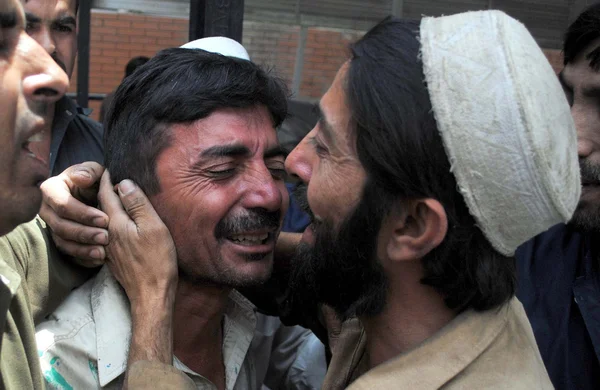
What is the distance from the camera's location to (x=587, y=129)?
2.75 m

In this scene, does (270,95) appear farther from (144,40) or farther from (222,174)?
(144,40)

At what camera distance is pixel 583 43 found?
9.30 feet

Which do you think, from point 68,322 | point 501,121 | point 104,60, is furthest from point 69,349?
point 104,60

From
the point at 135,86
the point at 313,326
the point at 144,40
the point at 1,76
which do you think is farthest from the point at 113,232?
the point at 144,40

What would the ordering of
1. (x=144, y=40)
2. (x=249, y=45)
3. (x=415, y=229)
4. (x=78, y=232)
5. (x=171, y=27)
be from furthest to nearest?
(x=144, y=40)
(x=171, y=27)
(x=249, y=45)
(x=78, y=232)
(x=415, y=229)

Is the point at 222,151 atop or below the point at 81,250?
atop

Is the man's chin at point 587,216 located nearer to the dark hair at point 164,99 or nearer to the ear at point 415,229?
the ear at point 415,229

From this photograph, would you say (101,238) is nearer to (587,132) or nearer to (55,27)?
(55,27)

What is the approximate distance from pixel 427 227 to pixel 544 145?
0.39 metres

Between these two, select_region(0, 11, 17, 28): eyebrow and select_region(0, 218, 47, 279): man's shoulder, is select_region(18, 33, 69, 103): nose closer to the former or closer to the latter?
select_region(0, 11, 17, 28): eyebrow

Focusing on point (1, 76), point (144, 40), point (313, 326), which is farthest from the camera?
point (144, 40)

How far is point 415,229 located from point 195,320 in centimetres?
89

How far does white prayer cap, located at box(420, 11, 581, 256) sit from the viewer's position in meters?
1.67

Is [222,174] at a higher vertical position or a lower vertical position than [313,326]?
higher
